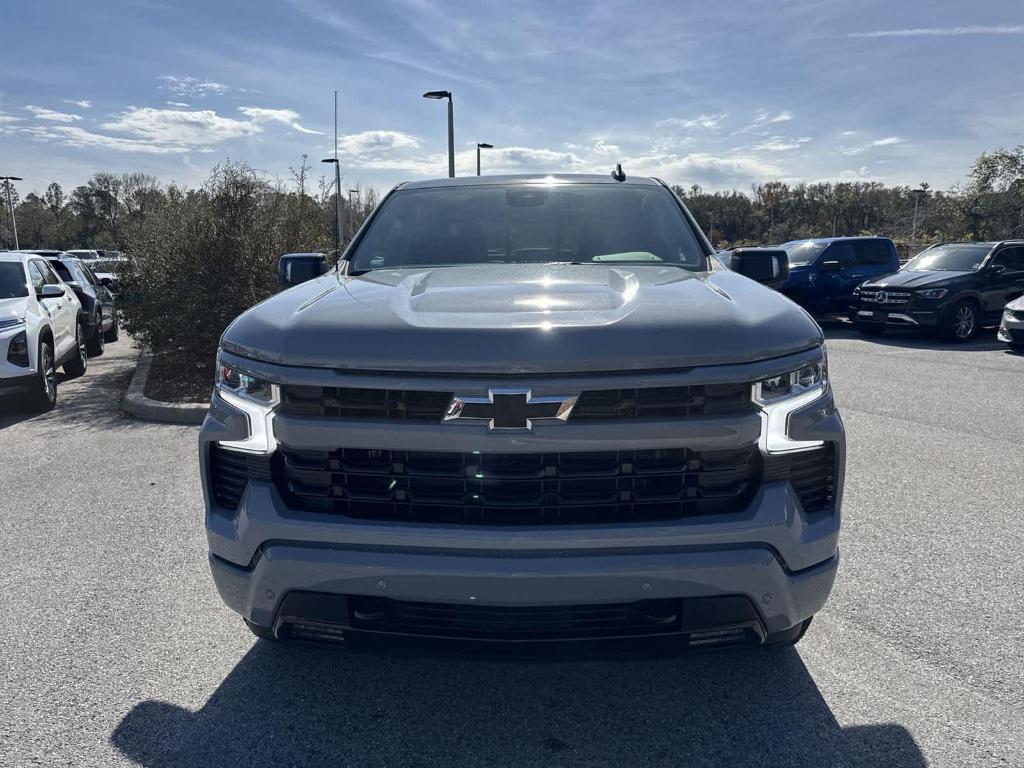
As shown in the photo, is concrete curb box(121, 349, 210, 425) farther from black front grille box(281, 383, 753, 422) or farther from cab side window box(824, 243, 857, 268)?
cab side window box(824, 243, 857, 268)

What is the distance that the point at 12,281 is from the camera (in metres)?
9.00

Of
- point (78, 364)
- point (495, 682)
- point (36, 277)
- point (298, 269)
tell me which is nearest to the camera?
point (495, 682)

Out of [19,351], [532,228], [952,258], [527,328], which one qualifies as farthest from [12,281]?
[952,258]

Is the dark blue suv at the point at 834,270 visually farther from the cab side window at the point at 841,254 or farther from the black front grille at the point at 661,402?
the black front grille at the point at 661,402

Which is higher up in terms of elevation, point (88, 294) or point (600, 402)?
point (600, 402)

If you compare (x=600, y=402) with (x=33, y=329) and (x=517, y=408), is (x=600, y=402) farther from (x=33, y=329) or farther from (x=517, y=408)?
(x=33, y=329)

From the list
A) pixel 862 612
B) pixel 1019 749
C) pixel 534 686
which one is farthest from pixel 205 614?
pixel 1019 749

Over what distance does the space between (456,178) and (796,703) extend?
2.98m

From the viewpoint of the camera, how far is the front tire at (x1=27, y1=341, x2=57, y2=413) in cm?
822

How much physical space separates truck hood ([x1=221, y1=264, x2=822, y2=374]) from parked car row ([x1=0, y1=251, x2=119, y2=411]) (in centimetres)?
650

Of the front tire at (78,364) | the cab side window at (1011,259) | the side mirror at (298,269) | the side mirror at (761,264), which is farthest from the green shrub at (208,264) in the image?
the cab side window at (1011,259)

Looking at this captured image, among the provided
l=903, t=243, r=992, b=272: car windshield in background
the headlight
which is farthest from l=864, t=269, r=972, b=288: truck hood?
the headlight

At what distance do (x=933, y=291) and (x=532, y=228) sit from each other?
12548 millimetres

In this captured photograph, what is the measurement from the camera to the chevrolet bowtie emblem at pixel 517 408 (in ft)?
7.26
